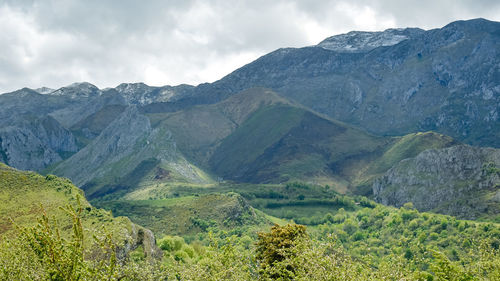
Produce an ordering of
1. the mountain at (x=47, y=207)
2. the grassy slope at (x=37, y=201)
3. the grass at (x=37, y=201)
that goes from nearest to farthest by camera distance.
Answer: the mountain at (x=47, y=207) < the grassy slope at (x=37, y=201) < the grass at (x=37, y=201)

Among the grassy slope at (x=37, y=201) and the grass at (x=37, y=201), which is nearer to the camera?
the grassy slope at (x=37, y=201)

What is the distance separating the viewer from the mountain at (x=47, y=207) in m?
93.9

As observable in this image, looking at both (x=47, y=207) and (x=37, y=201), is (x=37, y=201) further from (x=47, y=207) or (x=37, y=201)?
(x=47, y=207)

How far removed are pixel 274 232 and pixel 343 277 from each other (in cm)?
5741

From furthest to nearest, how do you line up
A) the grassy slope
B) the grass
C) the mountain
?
the grass < the grassy slope < the mountain

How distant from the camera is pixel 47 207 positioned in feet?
341

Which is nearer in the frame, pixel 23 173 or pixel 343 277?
pixel 343 277

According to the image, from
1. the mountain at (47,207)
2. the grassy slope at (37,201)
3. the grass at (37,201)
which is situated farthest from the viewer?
the grass at (37,201)

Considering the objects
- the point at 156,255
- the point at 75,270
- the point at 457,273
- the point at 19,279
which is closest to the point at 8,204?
the point at 156,255

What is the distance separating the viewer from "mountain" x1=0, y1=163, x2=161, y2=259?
93938mm

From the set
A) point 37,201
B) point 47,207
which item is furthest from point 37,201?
point 47,207

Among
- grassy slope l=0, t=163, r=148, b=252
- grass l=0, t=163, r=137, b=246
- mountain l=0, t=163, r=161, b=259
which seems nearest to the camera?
mountain l=0, t=163, r=161, b=259

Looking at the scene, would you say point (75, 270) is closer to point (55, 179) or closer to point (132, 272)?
point (132, 272)

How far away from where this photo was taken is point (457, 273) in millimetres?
36406
